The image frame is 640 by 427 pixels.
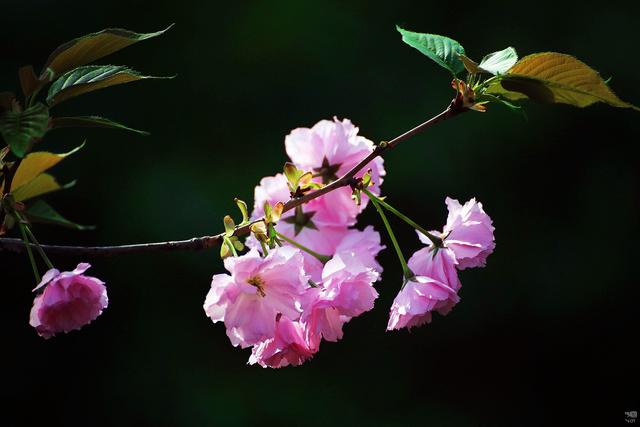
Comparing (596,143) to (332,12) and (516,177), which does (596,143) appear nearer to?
(516,177)

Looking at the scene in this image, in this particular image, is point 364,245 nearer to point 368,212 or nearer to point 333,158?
point 333,158

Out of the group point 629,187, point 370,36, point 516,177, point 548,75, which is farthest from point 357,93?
point 548,75

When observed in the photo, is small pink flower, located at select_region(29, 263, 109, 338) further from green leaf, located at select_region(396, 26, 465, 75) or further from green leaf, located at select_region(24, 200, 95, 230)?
green leaf, located at select_region(396, 26, 465, 75)

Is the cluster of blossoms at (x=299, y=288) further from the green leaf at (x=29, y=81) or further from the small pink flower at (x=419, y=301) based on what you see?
the green leaf at (x=29, y=81)

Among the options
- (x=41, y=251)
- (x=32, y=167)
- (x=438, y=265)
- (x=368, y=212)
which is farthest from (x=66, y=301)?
(x=368, y=212)

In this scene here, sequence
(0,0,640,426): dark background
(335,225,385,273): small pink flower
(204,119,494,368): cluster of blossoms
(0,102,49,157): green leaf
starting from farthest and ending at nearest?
(0,0,640,426): dark background < (335,225,385,273): small pink flower < (204,119,494,368): cluster of blossoms < (0,102,49,157): green leaf

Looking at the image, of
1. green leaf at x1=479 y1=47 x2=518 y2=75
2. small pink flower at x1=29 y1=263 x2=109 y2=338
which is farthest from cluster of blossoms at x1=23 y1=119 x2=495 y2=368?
green leaf at x1=479 y1=47 x2=518 y2=75
